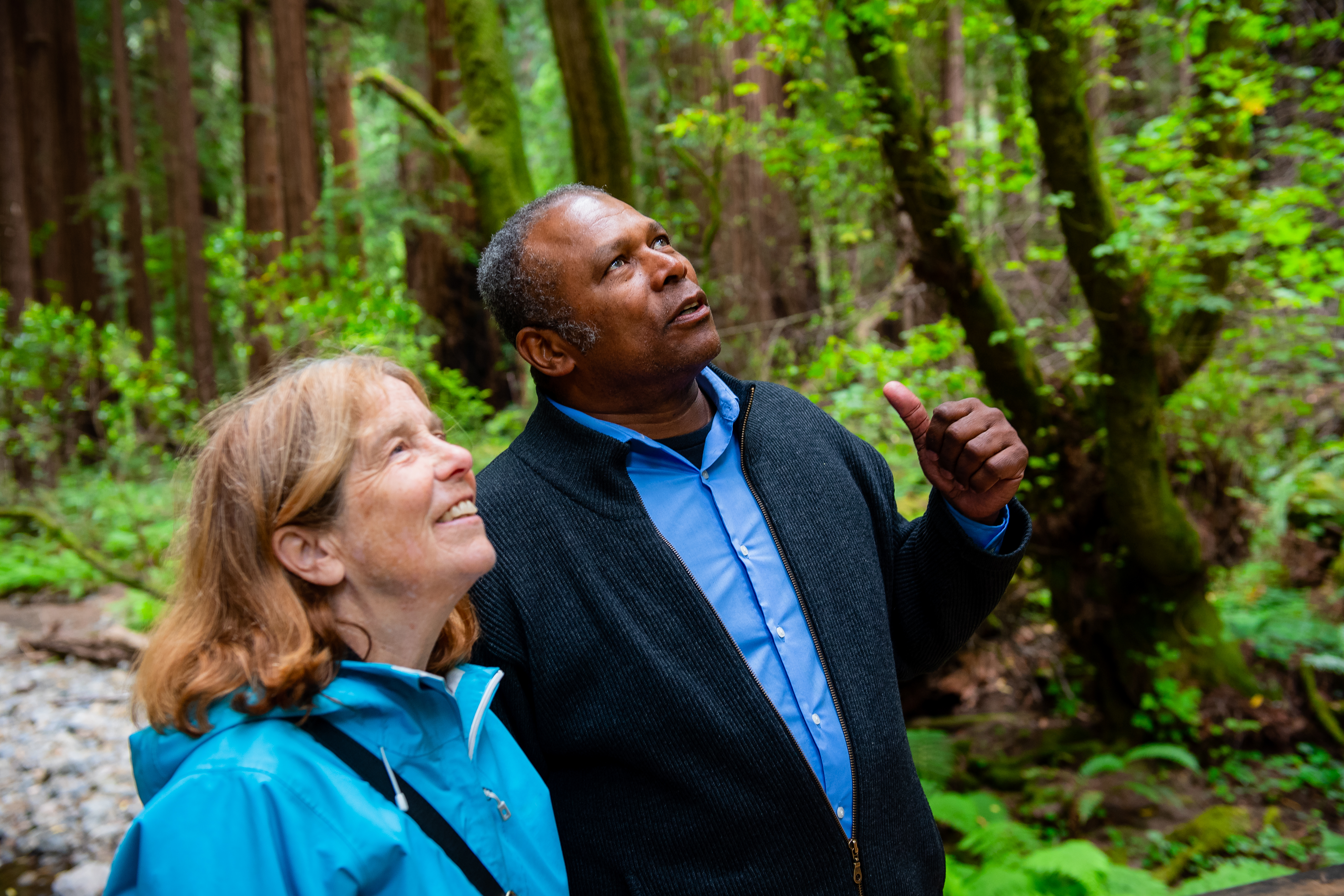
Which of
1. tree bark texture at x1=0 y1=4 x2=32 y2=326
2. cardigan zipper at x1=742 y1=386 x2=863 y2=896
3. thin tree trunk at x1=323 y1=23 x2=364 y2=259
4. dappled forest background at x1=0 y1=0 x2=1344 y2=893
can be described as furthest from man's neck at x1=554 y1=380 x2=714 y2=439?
thin tree trunk at x1=323 y1=23 x2=364 y2=259

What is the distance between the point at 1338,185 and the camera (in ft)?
18.3

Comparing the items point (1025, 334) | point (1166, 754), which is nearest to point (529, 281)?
point (1025, 334)

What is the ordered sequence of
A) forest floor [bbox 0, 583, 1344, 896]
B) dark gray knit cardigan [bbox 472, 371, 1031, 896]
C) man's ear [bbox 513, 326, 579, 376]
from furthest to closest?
forest floor [bbox 0, 583, 1344, 896] < man's ear [bbox 513, 326, 579, 376] < dark gray knit cardigan [bbox 472, 371, 1031, 896]

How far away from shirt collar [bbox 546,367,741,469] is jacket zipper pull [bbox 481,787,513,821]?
0.74 metres

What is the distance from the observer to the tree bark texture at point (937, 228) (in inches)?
181

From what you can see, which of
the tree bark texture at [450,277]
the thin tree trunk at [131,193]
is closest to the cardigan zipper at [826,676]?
the tree bark texture at [450,277]

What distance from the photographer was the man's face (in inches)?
75.2

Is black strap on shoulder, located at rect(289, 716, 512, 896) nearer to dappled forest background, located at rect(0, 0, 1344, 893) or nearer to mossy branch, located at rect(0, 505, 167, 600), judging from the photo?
dappled forest background, located at rect(0, 0, 1344, 893)

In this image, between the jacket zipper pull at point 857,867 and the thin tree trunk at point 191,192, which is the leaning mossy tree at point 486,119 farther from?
the thin tree trunk at point 191,192

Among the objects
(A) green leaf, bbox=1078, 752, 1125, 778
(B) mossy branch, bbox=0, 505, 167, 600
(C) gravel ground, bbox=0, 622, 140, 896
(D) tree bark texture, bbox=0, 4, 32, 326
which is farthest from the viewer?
(D) tree bark texture, bbox=0, 4, 32, 326

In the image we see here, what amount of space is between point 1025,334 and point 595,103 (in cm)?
289

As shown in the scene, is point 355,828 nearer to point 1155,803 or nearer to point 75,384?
point 1155,803

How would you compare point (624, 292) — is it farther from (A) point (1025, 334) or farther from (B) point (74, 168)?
(B) point (74, 168)

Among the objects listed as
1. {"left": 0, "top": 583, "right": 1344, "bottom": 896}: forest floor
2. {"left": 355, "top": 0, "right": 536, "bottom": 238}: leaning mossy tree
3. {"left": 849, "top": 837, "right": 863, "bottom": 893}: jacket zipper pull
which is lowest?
{"left": 0, "top": 583, "right": 1344, "bottom": 896}: forest floor
